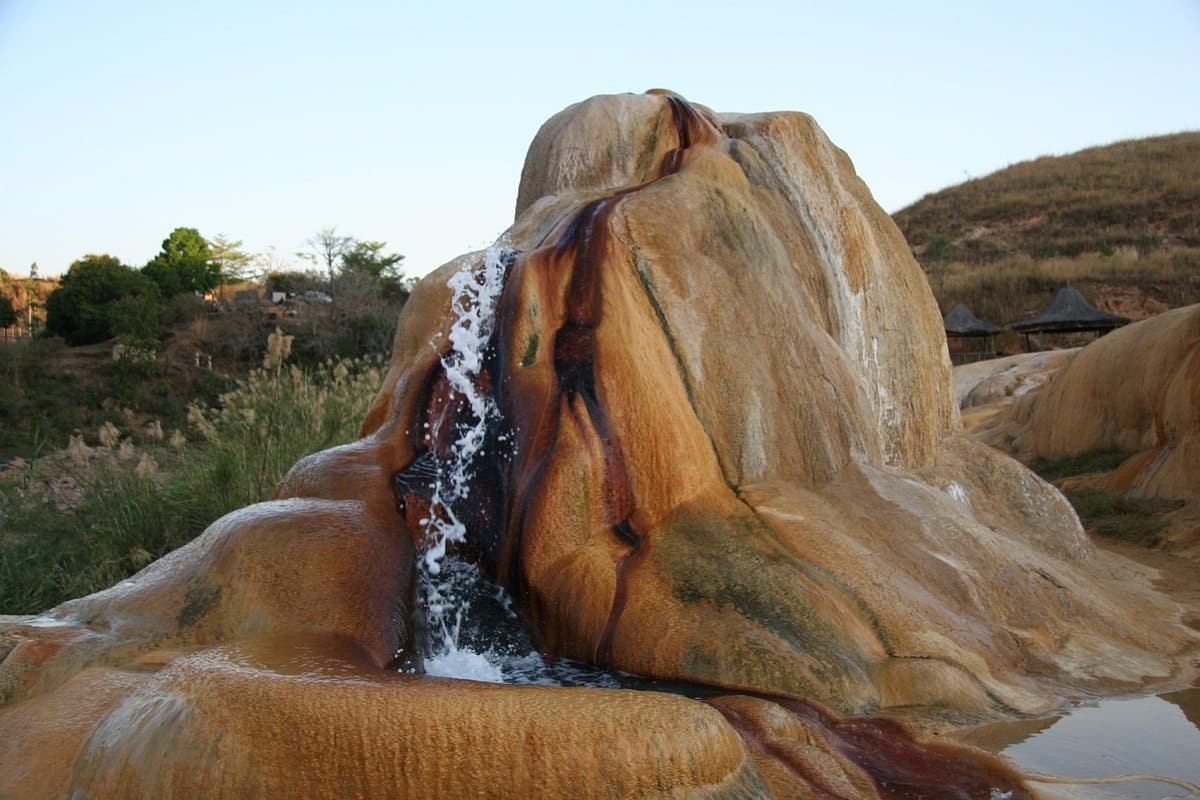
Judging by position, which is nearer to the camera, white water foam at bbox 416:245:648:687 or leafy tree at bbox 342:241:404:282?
white water foam at bbox 416:245:648:687

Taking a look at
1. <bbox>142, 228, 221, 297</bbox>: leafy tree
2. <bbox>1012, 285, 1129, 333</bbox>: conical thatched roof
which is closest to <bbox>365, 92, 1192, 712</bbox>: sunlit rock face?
<bbox>1012, 285, 1129, 333</bbox>: conical thatched roof

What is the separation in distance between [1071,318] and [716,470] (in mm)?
27949

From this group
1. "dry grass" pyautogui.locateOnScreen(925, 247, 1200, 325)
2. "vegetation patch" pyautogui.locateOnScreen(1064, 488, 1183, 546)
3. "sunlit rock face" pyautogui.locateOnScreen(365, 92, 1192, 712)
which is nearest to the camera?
"sunlit rock face" pyautogui.locateOnScreen(365, 92, 1192, 712)

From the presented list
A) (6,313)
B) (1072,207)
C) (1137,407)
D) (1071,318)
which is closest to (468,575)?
(1137,407)

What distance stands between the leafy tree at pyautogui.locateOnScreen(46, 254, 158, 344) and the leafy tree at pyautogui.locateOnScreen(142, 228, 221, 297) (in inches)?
78.4

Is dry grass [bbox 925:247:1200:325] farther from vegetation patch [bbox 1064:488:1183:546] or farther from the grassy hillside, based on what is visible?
vegetation patch [bbox 1064:488:1183:546]

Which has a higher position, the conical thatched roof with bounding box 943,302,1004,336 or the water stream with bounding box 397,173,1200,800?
the water stream with bounding box 397,173,1200,800

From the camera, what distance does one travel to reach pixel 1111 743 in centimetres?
394

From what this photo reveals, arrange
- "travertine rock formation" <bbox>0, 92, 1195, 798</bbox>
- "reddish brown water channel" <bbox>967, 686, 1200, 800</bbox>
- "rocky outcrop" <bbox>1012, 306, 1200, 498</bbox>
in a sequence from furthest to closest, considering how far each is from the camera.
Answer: "rocky outcrop" <bbox>1012, 306, 1200, 498</bbox> → "reddish brown water channel" <bbox>967, 686, 1200, 800</bbox> → "travertine rock formation" <bbox>0, 92, 1195, 798</bbox>

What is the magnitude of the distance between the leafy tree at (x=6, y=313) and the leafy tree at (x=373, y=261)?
384 inches

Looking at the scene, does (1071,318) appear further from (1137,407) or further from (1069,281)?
(1137,407)

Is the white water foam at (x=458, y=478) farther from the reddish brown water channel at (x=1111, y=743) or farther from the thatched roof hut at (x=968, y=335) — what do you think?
the thatched roof hut at (x=968, y=335)

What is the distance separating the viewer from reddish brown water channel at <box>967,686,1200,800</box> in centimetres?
360

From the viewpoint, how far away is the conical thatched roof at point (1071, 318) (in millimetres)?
29953
